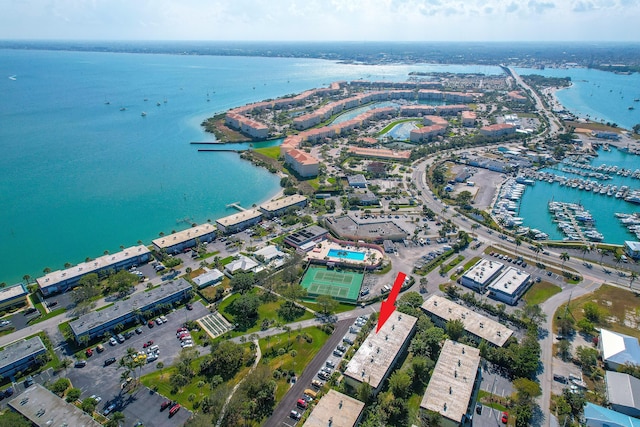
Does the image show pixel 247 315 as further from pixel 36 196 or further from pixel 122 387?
pixel 36 196

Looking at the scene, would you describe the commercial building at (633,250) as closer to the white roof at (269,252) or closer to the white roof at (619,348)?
the white roof at (619,348)

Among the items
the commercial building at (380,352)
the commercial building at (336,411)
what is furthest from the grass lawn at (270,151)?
the commercial building at (336,411)

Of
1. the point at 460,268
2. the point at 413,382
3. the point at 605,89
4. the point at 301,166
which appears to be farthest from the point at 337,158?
the point at 605,89

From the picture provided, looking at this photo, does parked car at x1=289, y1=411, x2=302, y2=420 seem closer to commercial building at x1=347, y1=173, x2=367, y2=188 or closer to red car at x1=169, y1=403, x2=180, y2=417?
red car at x1=169, y1=403, x2=180, y2=417

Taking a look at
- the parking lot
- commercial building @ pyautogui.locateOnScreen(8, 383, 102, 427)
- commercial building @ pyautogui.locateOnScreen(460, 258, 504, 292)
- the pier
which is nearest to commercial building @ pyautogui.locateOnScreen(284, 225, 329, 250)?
the pier

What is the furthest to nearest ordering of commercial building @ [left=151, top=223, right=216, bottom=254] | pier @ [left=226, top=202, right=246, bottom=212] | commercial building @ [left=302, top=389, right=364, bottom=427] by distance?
pier @ [left=226, top=202, right=246, bottom=212] → commercial building @ [left=151, top=223, right=216, bottom=254] → commercial building @ [left=302, top=389, right=364, bottom=427]

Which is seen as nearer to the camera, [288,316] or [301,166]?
[288,316]

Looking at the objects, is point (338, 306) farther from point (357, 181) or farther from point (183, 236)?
point (357, 181)
